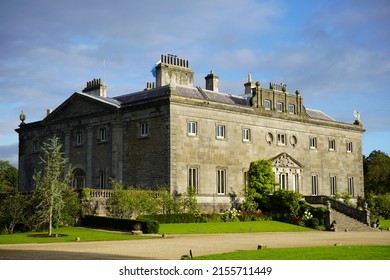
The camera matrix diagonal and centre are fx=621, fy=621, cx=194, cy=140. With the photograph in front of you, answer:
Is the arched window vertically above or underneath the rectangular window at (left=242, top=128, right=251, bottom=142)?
underneath

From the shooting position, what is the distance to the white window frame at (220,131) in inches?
1907

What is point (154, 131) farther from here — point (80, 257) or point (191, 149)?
point (80, 257)

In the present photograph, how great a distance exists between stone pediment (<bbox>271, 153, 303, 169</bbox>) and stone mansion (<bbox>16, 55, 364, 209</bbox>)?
0.09m

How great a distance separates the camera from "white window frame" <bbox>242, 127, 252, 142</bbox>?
166ft

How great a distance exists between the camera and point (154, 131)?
46.5 meters

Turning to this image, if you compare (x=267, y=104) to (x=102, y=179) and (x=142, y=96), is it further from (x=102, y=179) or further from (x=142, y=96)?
(x=102, y=179)

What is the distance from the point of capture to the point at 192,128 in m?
46.8

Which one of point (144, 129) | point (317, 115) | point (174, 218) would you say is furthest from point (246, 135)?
point (174, 218)

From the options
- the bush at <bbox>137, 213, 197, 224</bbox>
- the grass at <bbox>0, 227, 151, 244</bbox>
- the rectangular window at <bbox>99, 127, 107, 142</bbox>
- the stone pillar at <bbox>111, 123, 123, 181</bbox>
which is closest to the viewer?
the grass at <bbox>0, 227, 151, 244</bbox>

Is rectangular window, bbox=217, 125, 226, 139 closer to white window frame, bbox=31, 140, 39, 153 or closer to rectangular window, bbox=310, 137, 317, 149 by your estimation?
rectangular window, bbox=310, 137, 317, 149

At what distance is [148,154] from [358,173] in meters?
24.3

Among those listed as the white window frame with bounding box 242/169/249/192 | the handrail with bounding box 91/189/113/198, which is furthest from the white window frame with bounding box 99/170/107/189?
the white window frame with bounding box 242/169/249/192
